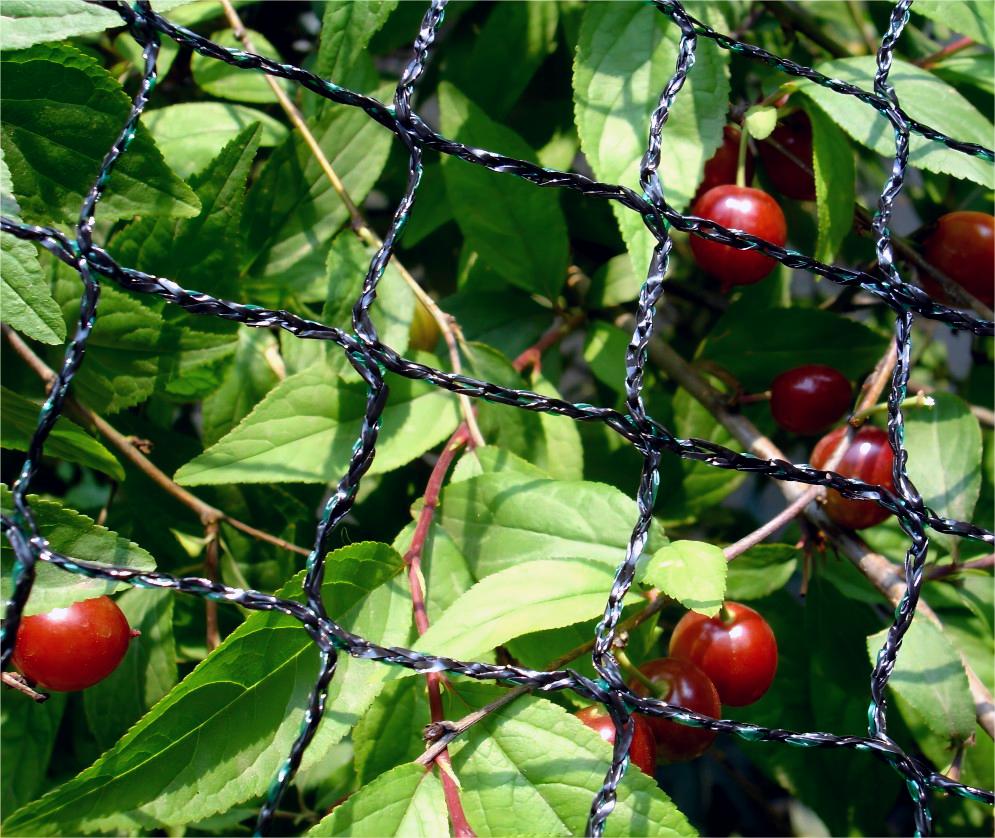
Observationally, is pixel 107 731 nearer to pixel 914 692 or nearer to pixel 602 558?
pixel 602 558

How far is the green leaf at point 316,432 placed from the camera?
0.52 meters

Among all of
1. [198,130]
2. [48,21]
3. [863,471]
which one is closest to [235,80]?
[198,130]

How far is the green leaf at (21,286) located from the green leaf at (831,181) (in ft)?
1.29

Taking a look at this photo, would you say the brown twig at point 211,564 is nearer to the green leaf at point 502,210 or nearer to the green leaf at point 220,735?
the green leaf at point 220,735

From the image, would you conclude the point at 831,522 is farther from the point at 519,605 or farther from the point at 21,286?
the point at 21,286

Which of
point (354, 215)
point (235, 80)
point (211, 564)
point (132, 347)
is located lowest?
point (211, 564)

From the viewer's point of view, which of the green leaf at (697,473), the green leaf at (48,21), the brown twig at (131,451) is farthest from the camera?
the green leaf at (697,473)

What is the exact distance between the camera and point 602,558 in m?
0.48

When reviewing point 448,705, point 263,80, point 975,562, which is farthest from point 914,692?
point 263,80

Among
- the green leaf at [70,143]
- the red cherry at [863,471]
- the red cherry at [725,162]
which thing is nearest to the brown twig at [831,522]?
the red cherry at [863,471]

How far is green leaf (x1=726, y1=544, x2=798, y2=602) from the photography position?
65 centimetres

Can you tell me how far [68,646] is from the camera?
45 centimetres

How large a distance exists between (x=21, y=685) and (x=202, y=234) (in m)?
0.25

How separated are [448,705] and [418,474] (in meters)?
0.30
